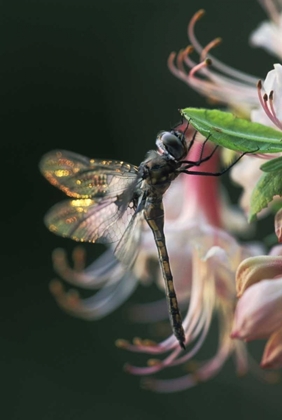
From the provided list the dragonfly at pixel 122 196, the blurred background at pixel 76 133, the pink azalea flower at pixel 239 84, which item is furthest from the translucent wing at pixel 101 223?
the blurred background at pixel 76 133

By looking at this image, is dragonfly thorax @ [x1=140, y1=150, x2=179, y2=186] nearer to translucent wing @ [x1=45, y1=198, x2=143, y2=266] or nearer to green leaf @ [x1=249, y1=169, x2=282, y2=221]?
translucent wing @ [x1=45, y1=198, x2=143, y2=266]

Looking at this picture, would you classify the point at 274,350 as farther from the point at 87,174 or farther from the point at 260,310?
the point at 87,174

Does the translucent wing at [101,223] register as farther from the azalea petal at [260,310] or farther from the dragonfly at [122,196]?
the azalea petal at [260,310]

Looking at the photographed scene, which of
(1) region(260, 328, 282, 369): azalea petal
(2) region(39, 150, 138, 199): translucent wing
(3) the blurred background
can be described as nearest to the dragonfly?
(2) region(39, 150, 138, 199): translucent wing

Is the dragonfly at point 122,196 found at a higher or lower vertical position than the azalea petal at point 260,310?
higher

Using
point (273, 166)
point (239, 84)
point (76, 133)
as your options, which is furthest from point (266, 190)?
point (76, 133)

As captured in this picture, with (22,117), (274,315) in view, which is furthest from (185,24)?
(274,315)

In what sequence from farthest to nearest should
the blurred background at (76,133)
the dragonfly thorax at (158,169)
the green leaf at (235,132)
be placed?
the blurred background at (76,133) → the dragonfly thorax at (158,169) → the green leaf at (235,132)
